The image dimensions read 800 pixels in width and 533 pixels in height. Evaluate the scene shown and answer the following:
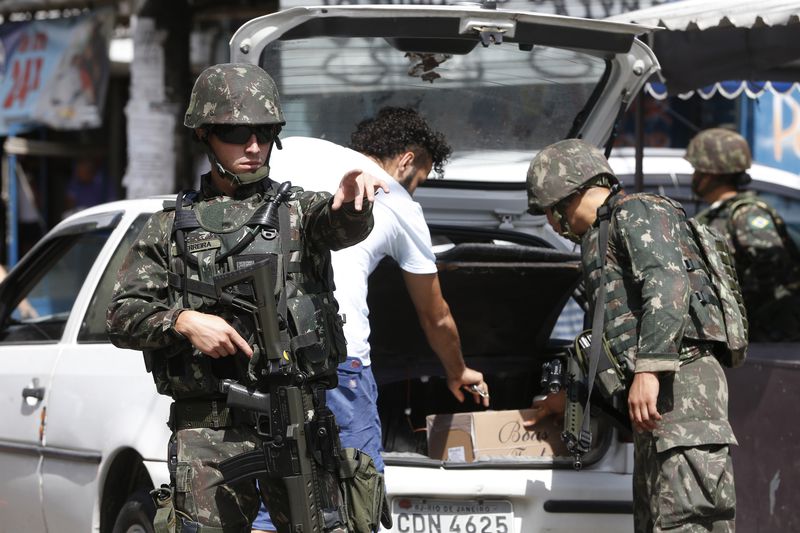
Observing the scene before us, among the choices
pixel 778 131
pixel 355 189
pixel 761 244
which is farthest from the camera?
pixel 778 131

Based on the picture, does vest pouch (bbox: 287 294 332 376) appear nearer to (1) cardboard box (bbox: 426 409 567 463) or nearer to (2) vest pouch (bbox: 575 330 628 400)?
(2) vest pouch (bbox: 575 330 628 400)

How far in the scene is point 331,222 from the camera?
3.11 m

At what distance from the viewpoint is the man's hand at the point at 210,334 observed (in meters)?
3.03

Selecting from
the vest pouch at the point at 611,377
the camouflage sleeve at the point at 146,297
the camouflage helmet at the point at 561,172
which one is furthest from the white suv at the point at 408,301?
the camouflage sleeve at the point at 146,297

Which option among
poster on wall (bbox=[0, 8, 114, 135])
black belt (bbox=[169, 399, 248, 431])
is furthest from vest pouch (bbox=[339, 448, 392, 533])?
poster on wall (bbox=[0, 8, 114, 135])

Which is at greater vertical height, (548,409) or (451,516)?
(548,409)

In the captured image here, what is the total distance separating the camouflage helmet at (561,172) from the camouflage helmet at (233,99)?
948 mm

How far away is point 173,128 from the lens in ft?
31.4

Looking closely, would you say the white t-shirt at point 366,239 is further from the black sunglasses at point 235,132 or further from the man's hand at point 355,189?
the man's hand at point 355,189

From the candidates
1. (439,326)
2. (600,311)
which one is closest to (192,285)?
(439,326)

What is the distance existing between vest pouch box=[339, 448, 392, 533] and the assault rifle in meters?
0.09

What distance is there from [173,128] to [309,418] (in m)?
6.80

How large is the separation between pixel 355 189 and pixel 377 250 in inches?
32.8

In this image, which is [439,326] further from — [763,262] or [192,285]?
[763,262]
